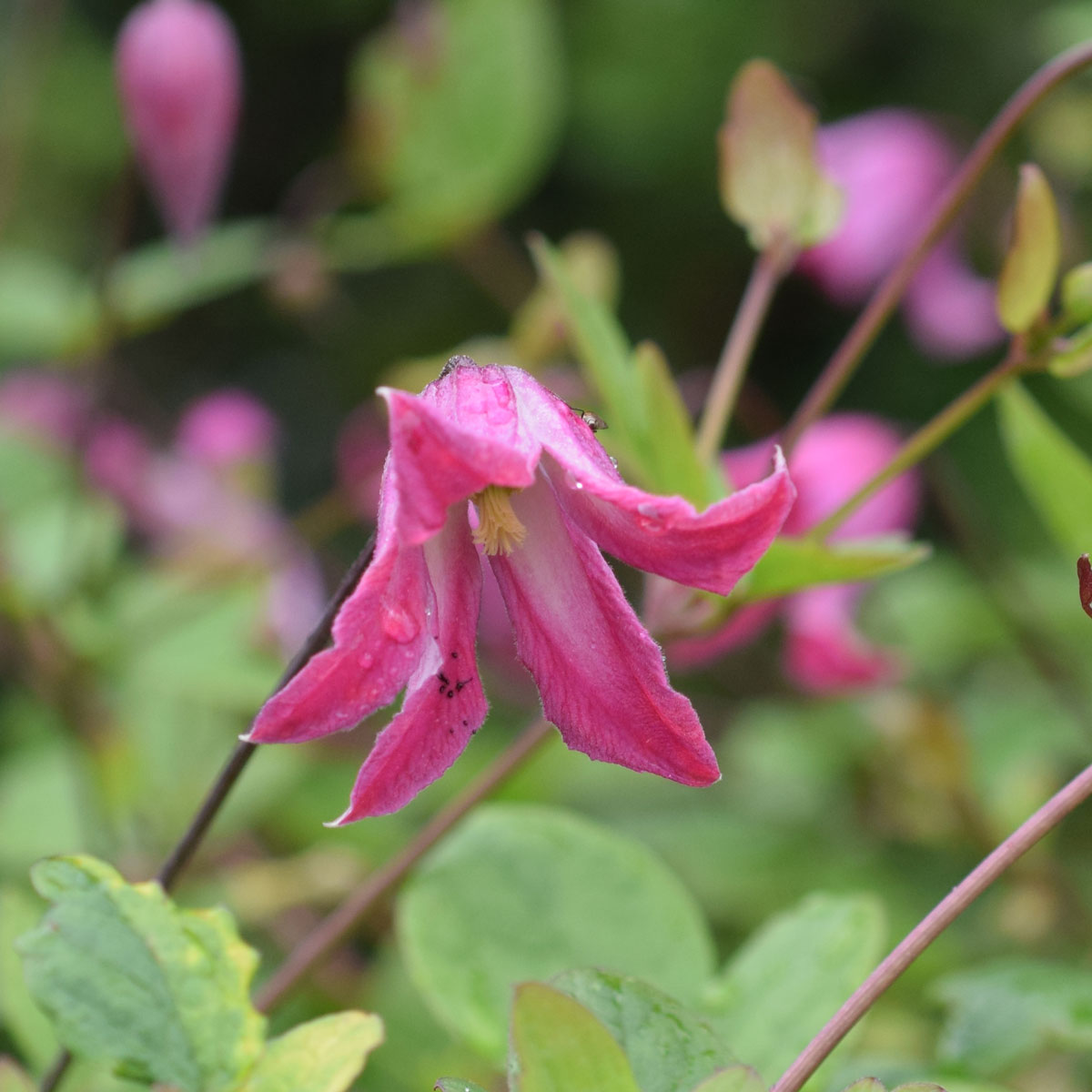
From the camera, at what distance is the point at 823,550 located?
17.6 inches

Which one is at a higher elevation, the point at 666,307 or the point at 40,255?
the point at 40,255

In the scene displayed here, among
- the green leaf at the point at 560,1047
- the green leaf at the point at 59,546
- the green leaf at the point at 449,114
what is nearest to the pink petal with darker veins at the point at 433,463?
the green leaf at the point at 560,1047

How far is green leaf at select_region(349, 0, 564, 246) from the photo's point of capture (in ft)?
3.56

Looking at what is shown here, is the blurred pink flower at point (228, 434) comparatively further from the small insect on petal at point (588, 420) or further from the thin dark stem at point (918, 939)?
the thin dark stem at point (918, 939)

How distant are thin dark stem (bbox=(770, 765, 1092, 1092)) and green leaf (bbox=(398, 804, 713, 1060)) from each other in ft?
0.65

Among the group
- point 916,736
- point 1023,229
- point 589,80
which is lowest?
point 916,736

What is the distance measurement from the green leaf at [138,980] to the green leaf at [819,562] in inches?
8.5

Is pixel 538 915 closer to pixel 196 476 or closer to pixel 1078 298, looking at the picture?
pixel 1078 298

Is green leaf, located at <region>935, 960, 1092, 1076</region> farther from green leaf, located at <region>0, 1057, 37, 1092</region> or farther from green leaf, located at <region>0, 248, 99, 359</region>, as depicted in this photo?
green leaf, located at <region>0, 248, 99, 359</region>

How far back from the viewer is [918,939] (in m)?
0.29

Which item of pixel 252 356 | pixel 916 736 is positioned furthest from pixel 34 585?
pixel 252 356

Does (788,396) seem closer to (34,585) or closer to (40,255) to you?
(40,255)

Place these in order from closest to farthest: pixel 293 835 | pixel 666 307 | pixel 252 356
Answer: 1. pixel 293 835
2. pixel 666 307
3. pixel 252 356

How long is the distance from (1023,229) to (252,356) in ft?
7.32
